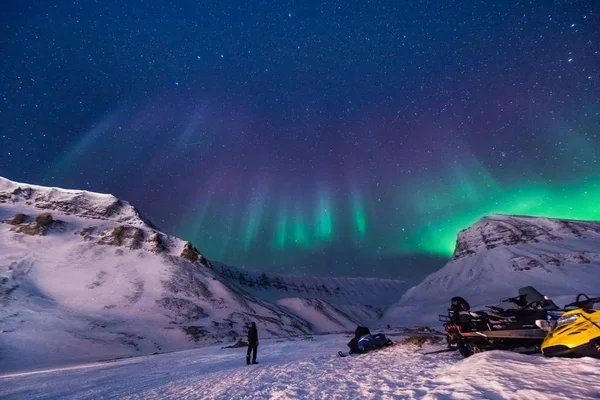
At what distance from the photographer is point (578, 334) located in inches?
276

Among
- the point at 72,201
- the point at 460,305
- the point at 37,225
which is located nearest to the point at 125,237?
the point at 37,225

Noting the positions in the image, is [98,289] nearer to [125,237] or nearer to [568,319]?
[125,237]

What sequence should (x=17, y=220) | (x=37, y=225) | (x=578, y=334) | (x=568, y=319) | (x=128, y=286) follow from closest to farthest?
1. (x=578, y=334)
2. (x=568, y=319)
3. (x=128, y=286)
4. (x=37, y=225)
5. (x=17, y=220)

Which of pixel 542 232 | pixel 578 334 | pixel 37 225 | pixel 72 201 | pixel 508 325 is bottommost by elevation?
pixel 578 334

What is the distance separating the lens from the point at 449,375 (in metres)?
8.01

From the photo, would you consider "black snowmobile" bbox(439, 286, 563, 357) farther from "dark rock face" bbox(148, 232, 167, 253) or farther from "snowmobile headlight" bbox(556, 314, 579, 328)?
"dark rock face" bbox(148, 232, 167, 253)

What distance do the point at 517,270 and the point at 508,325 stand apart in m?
173

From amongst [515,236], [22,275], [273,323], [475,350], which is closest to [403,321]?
[273,323]

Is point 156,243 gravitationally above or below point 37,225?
below

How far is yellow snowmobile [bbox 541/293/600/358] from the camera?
6805 millimetres

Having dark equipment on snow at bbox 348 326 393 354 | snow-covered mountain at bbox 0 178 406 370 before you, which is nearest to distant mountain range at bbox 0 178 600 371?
snow-covered mountain at bbox 0 178 406 370

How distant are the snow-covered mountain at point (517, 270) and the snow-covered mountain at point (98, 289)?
174 ft

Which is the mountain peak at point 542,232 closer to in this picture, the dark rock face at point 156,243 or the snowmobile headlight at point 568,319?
the dark rock face at point 156,243

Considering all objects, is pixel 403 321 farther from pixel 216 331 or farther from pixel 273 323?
pixel 216 331
